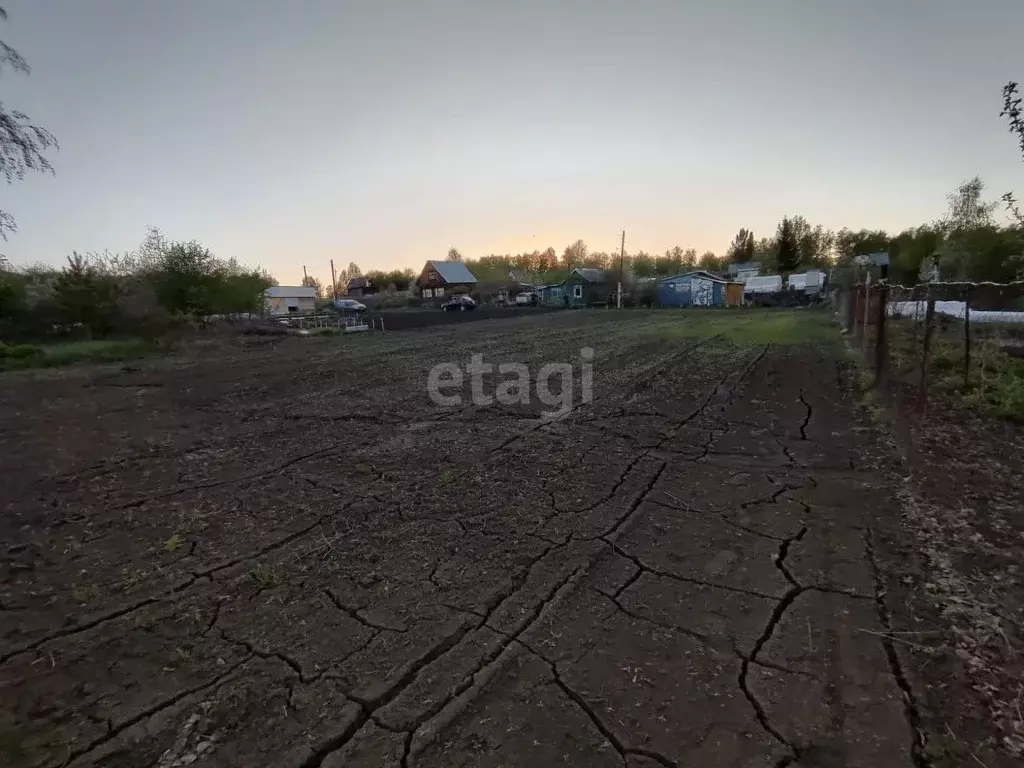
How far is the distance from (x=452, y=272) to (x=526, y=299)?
14633mm

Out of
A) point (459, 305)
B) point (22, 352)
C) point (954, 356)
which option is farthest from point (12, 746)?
point (459, 305)

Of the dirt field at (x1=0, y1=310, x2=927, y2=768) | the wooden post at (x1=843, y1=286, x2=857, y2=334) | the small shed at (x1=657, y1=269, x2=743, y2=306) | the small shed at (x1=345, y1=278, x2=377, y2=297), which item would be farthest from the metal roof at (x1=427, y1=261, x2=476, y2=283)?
the dirt field at (x1=0, y1=310, x2=927, y2=768)

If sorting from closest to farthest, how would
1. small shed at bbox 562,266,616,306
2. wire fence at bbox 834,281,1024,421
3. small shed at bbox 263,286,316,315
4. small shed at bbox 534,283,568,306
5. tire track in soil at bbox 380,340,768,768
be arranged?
1. tire track in soil at bbox 380,340,768,768
2. wire fence at bbox 834,281,1024,421
3. small shed at bbox 562,266,616,306
4. small shed at bbox 534,283,568,306
5. small shed at bbox 263,286,316,315

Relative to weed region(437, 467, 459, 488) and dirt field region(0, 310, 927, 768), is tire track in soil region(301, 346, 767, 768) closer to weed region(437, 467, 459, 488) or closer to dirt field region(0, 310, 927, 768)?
dirt field region(0, 310, 927, 768)

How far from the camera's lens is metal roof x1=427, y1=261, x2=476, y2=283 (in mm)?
60406

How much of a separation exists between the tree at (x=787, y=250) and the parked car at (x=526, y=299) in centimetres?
3171

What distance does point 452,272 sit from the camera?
61750 millimetres

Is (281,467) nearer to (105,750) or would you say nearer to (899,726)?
(105,750)

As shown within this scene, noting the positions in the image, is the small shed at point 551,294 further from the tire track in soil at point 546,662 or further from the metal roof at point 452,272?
the tire track in soil at point 546,662

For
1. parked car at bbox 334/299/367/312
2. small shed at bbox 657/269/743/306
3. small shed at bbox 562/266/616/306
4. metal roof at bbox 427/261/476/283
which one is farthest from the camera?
metal roof at bbox 427/261/476/283

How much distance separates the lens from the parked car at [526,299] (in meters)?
51.0

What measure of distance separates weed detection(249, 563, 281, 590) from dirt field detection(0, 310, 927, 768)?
0.05 ft

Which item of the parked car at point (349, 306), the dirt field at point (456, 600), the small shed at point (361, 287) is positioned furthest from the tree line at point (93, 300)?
Result: the small shed at point (361, 287)

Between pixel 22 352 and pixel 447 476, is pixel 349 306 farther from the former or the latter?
pixel 447 476
